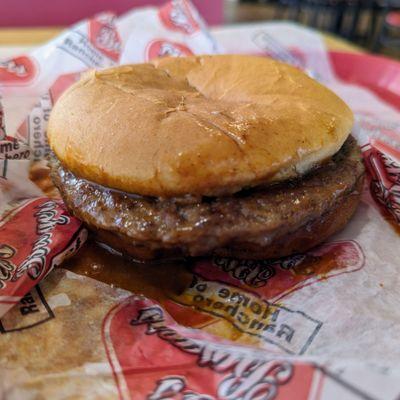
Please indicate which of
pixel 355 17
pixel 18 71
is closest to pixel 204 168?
pixel 18 71

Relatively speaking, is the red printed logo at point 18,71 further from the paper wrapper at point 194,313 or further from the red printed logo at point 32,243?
the red printed logo at point 32,243

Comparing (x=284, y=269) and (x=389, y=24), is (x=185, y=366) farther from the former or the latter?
(x=389, y=24)

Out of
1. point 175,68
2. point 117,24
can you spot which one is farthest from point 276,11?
point 175,68

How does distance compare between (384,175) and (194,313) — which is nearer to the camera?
(194,313)

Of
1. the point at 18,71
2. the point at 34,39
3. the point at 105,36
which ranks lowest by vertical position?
the point at 34,39

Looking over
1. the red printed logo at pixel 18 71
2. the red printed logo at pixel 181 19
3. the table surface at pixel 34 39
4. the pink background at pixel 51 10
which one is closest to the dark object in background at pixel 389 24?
the table surface at pixel 34 39

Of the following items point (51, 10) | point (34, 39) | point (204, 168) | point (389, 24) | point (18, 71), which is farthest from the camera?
point (389, 24)

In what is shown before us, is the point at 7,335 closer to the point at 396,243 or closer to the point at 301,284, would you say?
the point at 301,284
